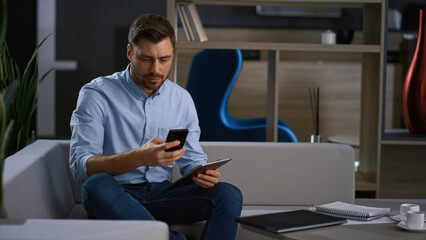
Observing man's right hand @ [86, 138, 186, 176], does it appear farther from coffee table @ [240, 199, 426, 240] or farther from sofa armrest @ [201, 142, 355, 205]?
sofa armrest @ [201, 142, 355, 205]

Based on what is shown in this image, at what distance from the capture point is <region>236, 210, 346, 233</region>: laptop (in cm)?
167

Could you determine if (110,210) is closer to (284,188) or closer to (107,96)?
(107,96)

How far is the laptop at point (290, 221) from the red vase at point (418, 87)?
149cm

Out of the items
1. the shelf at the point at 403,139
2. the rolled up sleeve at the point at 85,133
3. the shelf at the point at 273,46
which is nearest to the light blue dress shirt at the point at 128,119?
the rolled up sleeve at the point at 85,133

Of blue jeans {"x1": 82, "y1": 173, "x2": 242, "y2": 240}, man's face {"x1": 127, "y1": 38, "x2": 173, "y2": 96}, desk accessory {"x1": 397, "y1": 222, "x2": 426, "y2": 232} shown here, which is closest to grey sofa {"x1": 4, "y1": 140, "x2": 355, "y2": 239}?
blue jeans {"x1": 82, "y1": 173, "x2": 242, "y2": 240}

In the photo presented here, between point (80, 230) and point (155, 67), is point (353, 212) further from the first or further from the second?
point (80, 230)

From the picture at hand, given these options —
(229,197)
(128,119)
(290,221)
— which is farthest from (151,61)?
(290,221)

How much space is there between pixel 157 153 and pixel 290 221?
0.47 metres

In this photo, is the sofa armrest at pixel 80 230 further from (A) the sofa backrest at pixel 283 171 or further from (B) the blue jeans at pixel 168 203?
(A) the sofa backrest at pixel 283 171

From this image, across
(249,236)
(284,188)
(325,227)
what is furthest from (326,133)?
(325,227)

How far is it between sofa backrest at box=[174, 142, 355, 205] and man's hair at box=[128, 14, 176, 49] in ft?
1.91

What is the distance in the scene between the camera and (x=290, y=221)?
5.74 ft

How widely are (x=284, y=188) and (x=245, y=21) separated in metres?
3.22

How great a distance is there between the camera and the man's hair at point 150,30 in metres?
2.08
